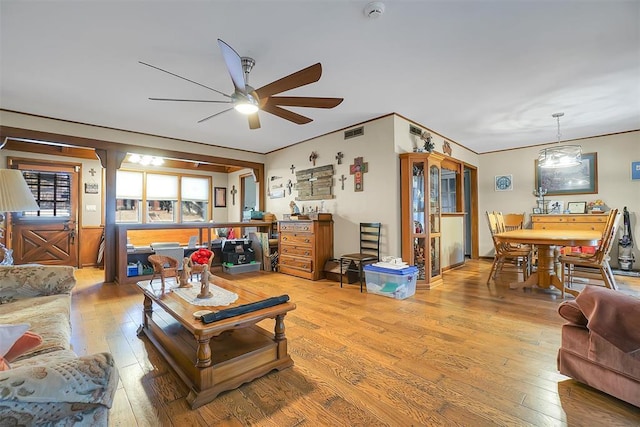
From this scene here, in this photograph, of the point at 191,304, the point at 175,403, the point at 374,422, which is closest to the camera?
the point at 374,422

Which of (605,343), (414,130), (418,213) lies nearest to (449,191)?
(414,130)

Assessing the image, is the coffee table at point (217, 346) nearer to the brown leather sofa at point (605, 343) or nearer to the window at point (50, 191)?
the brown leather sofa at point (605, 343)

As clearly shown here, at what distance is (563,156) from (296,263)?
14.3ft

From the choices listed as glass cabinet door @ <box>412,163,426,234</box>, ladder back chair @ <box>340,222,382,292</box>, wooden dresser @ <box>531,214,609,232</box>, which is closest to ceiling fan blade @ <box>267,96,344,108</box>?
glass cabinet door @ <box>412,163,426,234</box>

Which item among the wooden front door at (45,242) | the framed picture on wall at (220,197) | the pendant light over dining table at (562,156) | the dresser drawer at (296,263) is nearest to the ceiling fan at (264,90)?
the dresser drawer at (296,263)

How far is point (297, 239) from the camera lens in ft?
16.4

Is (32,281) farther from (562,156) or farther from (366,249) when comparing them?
(562,156)

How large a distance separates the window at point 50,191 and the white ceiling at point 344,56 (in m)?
2.36

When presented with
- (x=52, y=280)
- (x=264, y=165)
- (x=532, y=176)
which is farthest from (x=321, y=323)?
(x=532, y=176)

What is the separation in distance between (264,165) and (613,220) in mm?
5784

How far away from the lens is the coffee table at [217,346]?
167cm

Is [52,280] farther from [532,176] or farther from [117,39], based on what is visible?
[532,176]

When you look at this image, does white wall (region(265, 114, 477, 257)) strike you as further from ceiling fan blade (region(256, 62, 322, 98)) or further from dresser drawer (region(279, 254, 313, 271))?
ceiling fan blade (region(256, 62, 322, 98))

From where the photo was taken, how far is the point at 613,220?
345 centimetres
